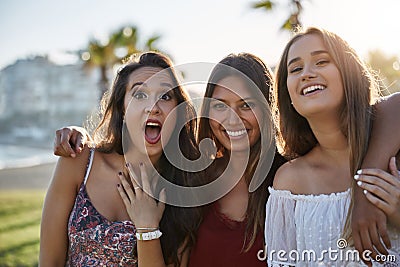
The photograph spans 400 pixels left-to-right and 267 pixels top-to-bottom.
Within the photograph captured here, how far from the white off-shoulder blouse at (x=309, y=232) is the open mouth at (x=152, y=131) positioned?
86cm

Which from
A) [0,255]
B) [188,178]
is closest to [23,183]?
[0,255]

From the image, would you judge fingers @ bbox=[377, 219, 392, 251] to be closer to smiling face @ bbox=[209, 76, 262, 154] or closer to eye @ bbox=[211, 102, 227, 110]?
smiling face @ bbox=[209, 76, 262, 154]

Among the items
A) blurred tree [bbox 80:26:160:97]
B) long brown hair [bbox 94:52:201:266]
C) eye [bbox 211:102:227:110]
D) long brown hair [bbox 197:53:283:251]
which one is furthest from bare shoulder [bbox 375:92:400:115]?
blurred tree [bbox 80:26:160:97]

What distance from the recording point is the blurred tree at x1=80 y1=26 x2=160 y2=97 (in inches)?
770

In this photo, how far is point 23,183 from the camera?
826 inches

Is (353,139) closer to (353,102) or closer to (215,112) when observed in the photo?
(353,102)

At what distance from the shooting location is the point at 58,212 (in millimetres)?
3227

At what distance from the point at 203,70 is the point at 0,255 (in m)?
6.11

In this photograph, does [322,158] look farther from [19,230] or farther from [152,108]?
[19,230]

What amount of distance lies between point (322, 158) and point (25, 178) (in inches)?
811

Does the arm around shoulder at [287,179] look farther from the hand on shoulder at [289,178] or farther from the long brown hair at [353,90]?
the long brown hair at [353,90]

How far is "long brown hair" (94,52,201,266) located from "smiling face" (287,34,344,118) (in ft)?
3.18

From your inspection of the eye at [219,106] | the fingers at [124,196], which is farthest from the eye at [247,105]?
the fingers at [124,196]

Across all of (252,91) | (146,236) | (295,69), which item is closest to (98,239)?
(146,236)
